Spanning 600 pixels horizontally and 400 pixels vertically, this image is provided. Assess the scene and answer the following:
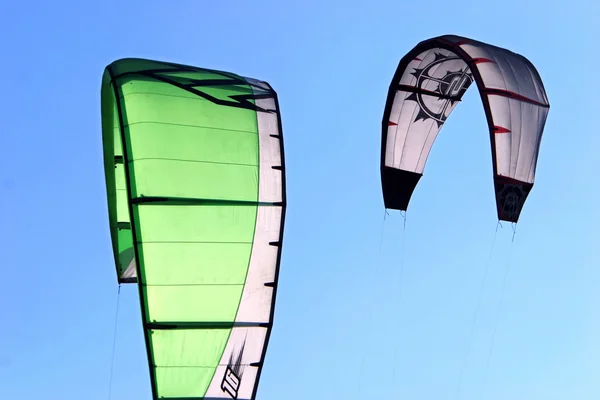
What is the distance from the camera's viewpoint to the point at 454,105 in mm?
23734

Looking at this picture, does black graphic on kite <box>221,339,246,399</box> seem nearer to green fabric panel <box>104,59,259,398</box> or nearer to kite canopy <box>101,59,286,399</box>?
kite canopy <box>101,59,286,399</box>

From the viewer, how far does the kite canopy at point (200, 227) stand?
59.2 feet

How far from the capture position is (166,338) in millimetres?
18094

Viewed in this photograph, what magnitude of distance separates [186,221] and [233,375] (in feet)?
7.60

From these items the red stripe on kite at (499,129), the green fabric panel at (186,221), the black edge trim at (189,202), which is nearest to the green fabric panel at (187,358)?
the green fabric panel at (186,221)

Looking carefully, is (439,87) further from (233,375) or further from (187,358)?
(187,358)

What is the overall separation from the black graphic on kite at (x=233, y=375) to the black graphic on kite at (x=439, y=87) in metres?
6.72

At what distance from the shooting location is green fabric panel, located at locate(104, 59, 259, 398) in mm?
18047

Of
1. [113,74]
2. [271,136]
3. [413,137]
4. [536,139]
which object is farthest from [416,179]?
[113,74]

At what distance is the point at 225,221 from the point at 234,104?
6.23 feet

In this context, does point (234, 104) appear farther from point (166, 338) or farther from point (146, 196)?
point (166, 338)

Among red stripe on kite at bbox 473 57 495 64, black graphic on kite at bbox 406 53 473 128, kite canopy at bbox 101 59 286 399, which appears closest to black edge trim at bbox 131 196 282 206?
kite canopy at bbox 101 59 286 399

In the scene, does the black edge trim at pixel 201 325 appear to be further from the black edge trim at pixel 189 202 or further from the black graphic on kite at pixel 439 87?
the black graphic on kite at pixel 439 87

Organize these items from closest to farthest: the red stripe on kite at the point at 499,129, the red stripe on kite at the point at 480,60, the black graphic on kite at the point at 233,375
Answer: the black graphic on kite at the point at 233,375
the red stripe on kite at the point at 499,129
the red stripe on kite at the point at 480,60
